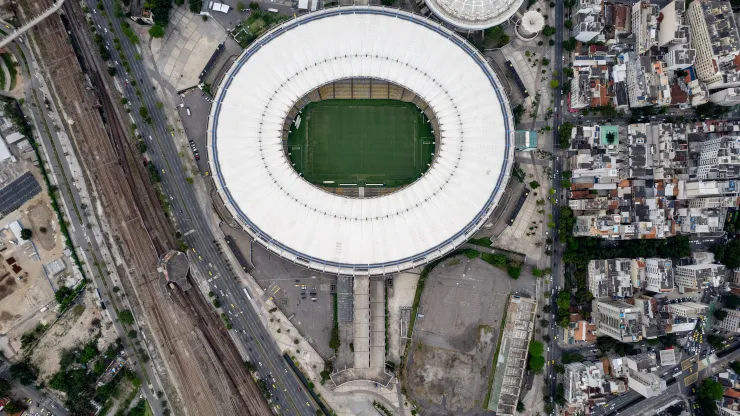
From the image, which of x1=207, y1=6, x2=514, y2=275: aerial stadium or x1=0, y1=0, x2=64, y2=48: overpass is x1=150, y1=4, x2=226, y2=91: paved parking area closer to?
x1=207, y1=6, x2=514, y2=275: aerial stadium

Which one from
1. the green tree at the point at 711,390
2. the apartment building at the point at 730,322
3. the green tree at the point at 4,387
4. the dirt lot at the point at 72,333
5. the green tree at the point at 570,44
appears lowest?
the green tree at the point at 4,387

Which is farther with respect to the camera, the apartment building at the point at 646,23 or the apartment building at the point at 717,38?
the apartment building at the point at 646,23

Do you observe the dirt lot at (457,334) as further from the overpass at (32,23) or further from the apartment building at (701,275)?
the overpass at (32,23)

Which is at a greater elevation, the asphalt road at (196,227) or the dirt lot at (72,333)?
the asphalt road at (196,227)

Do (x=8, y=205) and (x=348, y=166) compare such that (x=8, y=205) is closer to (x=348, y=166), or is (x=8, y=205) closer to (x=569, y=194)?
(x=348, y=166)

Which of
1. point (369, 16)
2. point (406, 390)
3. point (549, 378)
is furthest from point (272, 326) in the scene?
point (369, 16)

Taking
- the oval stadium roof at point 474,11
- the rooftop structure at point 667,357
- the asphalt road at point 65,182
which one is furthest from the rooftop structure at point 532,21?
the asphalt road at point 65,182
